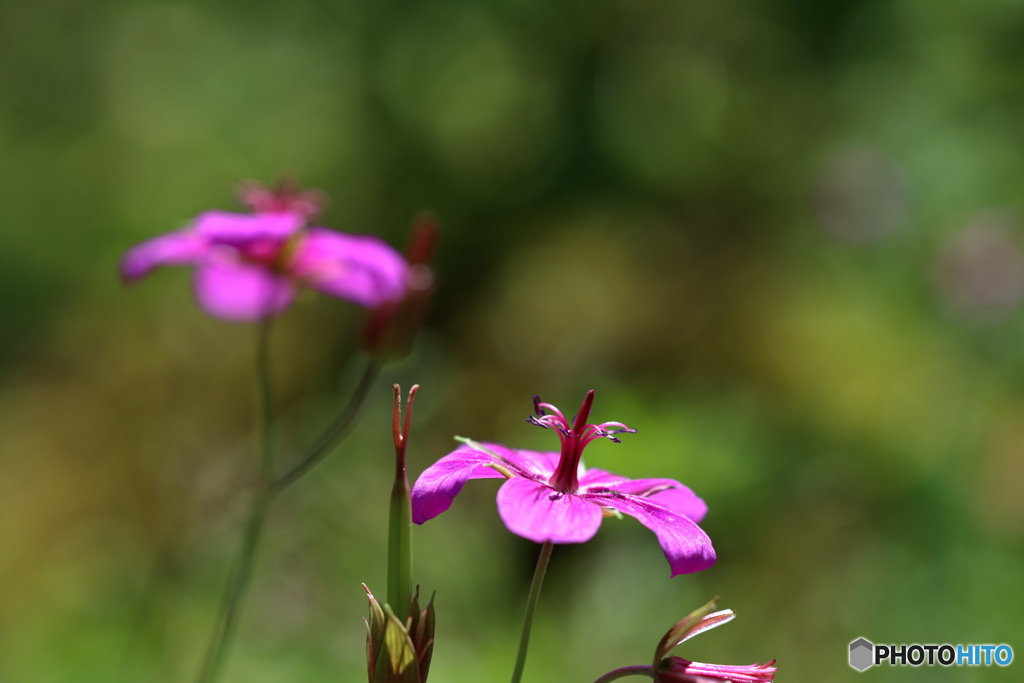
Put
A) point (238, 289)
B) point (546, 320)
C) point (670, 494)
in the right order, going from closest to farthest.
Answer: point (670, 494), point (238, 289), point (546, 320)

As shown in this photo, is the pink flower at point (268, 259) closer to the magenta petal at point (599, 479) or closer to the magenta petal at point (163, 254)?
the magenta petal at point (163, 254)

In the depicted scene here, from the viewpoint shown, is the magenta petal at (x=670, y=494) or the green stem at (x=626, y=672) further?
the magenta petal at (x=670, y=494)

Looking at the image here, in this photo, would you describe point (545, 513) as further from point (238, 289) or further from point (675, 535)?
point (238, 289)

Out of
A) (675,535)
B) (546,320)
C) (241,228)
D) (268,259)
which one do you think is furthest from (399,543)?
(546,320)

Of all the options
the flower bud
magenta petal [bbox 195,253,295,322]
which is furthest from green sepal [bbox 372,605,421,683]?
magenta petal [bbox 195,253,295,322]

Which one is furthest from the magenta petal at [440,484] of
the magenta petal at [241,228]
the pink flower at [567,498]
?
the magenta petal at [241,228]

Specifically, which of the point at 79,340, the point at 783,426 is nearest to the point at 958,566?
the point at 783,426

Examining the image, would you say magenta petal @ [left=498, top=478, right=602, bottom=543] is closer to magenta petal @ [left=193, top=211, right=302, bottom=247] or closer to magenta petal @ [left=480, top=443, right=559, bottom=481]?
magenta petal @ [left=480, top=443, right=559, bottom=481]

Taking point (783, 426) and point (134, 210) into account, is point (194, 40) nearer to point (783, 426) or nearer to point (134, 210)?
point (134, 210)
